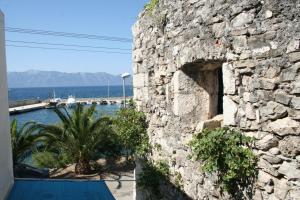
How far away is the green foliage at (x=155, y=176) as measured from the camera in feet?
19.2

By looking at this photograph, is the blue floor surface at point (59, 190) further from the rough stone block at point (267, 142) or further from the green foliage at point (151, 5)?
the rough stone block at point (267, 142)

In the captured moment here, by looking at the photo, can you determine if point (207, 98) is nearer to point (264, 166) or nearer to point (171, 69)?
point (171, 69)

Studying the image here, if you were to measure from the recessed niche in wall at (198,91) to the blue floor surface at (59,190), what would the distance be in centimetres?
350

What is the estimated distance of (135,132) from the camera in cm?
674

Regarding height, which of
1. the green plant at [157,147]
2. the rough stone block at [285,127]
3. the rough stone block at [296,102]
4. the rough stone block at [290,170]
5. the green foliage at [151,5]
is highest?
the green foliage at [151,5]

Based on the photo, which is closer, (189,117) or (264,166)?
(264,166)

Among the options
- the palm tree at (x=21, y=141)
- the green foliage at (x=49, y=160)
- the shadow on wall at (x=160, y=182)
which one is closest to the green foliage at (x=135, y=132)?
the shadow on wall at (x=160, y=182)

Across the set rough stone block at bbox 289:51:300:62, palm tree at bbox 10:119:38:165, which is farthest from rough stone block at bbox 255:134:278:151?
palm tree at bbox 10:119:38:165

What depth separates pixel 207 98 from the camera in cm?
503

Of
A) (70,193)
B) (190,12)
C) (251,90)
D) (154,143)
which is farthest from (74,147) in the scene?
(251,90)

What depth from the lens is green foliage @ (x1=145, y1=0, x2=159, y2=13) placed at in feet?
19.5

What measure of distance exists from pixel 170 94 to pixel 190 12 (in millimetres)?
1303

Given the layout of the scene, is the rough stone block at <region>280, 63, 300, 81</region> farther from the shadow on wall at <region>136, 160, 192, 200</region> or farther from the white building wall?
the white building wall

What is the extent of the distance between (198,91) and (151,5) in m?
1.86
